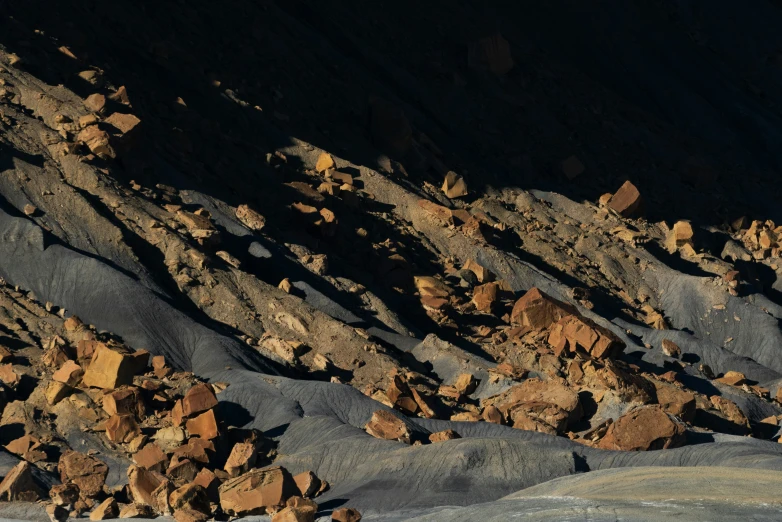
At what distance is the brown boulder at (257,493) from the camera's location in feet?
49.6

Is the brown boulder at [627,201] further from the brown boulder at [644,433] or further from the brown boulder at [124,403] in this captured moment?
the brown boulder at [124,403]

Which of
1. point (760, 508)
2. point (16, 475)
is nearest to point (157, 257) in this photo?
point (16, 475)

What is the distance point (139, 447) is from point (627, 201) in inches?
704

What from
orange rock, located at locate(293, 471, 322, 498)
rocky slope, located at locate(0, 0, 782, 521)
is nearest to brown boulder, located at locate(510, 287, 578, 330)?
rocky slope, located at locate(0, 0, 782, 521)

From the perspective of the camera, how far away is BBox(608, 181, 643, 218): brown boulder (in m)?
32.2

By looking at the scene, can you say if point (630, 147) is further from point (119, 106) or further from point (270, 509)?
point (270, 509)

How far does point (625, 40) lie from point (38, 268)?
81.0 ft

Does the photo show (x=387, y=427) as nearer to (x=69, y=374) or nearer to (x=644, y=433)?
(x=644, y=433)

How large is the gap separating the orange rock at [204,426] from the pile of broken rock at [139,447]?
0.5 inches

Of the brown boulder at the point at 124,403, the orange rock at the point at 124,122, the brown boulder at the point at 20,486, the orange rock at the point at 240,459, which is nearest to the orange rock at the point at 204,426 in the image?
the orange rock at the point at 240,459

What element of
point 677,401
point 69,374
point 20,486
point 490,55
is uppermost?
point 490,55

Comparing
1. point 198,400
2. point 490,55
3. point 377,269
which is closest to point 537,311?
point 377,269

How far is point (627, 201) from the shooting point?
32250 mm

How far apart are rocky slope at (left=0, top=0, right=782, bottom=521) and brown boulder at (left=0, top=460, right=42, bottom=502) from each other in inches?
1.3
